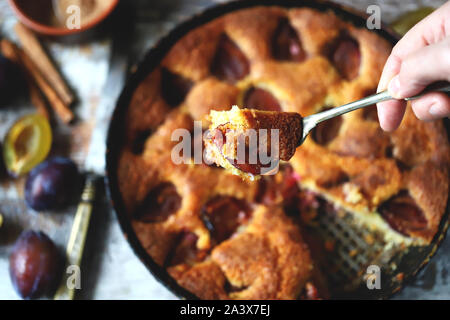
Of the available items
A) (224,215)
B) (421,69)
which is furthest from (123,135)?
(421,69)

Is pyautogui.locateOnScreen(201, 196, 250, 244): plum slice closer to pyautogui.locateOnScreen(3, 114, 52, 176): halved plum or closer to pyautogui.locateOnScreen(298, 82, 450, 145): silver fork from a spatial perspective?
pyautogui.locateOnScreen(298, 82, 450, 145): silver fork

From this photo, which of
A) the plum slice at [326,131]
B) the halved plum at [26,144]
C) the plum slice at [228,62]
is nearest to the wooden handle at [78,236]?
the halved plum at [26,144]

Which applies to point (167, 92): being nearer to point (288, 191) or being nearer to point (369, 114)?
point (288, 191)

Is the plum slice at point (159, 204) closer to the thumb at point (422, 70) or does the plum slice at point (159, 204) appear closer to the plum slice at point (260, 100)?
the plum slice at point (260, 100)

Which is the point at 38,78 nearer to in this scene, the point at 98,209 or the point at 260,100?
the point at 98,209

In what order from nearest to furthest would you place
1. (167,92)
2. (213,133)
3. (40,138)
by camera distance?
(213,133)
(167,92)
(40,138)

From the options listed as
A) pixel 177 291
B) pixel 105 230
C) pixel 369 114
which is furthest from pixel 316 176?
pixel 105 230
